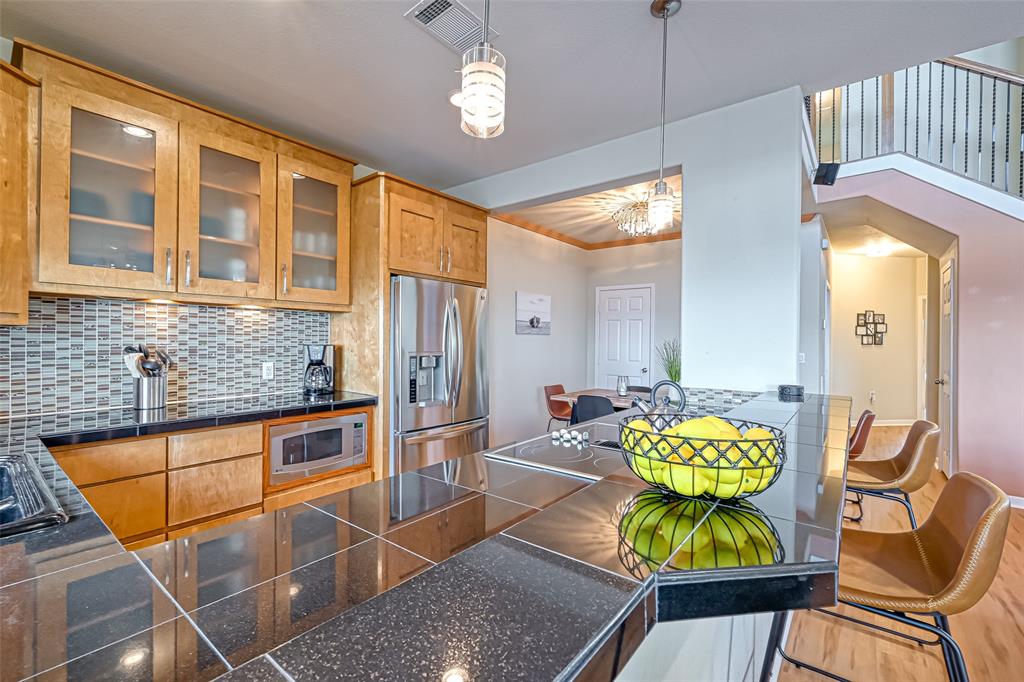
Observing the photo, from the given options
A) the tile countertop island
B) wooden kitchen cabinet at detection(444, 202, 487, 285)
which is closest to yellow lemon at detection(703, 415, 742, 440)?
the tile countertop island

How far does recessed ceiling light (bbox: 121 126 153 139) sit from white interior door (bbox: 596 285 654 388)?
4.82m

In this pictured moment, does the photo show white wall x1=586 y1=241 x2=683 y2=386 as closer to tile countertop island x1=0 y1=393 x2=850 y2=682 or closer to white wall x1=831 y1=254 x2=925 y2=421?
white wall x1=831 y1=254 x2=925 y2=421

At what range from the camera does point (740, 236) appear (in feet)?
8.13

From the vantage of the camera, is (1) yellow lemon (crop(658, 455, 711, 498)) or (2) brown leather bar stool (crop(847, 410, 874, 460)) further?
(2) brown leather bar stool (crop(847, 410, 874, 460))

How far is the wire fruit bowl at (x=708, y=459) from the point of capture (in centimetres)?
72

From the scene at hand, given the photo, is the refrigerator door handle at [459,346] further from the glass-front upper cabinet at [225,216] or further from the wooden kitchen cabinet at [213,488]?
the wooden kitchen cabinet at [213,488]

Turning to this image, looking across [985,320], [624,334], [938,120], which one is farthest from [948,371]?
[624,334]

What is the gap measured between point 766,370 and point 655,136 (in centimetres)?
151

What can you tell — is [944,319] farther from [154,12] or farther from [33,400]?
Answer: [33,400]

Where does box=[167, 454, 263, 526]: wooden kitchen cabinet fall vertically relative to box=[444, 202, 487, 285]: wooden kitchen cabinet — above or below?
below

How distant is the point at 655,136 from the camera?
109 inches

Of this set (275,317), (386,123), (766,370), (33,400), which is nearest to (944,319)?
(766,370)

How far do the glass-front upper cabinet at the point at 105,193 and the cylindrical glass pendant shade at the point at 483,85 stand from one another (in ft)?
6.06

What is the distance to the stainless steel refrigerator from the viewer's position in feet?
9.69
